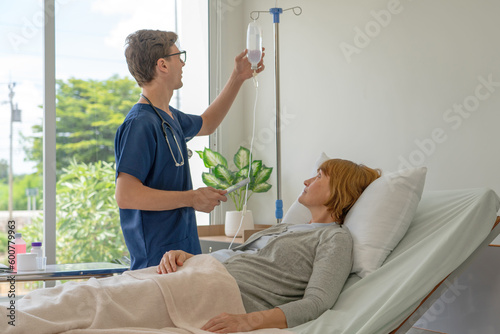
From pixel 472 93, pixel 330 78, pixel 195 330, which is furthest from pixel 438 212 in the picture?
pixel 330 78

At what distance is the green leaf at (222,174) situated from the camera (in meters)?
3.24

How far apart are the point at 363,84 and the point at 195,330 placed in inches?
71.6

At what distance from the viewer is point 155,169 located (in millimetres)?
1988

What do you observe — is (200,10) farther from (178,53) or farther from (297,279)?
(297,279)

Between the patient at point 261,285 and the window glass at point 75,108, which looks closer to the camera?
the patient at point 261,285

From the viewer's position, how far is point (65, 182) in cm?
322

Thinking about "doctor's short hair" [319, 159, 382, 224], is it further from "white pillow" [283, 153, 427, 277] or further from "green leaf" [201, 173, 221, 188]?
"green leaf" [201, 173, 221, 188]

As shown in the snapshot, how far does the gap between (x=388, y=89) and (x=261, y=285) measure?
1437 millimetres

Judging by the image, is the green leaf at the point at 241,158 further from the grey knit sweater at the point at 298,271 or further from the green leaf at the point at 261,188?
the grey knit sweater at the point at 298,271

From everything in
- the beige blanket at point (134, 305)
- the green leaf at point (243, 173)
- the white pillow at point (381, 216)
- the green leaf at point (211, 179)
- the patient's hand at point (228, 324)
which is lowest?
the patient's hand at point (228, 324)

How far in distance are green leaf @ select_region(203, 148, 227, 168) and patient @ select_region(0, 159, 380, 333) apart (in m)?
1.33

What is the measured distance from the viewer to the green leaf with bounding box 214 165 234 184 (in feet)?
10.6

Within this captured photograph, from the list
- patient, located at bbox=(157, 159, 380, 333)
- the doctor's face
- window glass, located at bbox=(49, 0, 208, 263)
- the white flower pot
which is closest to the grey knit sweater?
patient, located at bbox=(157, 159, 380, 333)

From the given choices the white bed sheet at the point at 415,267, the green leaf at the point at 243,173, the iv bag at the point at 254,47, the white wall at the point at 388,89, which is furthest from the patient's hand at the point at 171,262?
the green leaf at the point at 243,173
